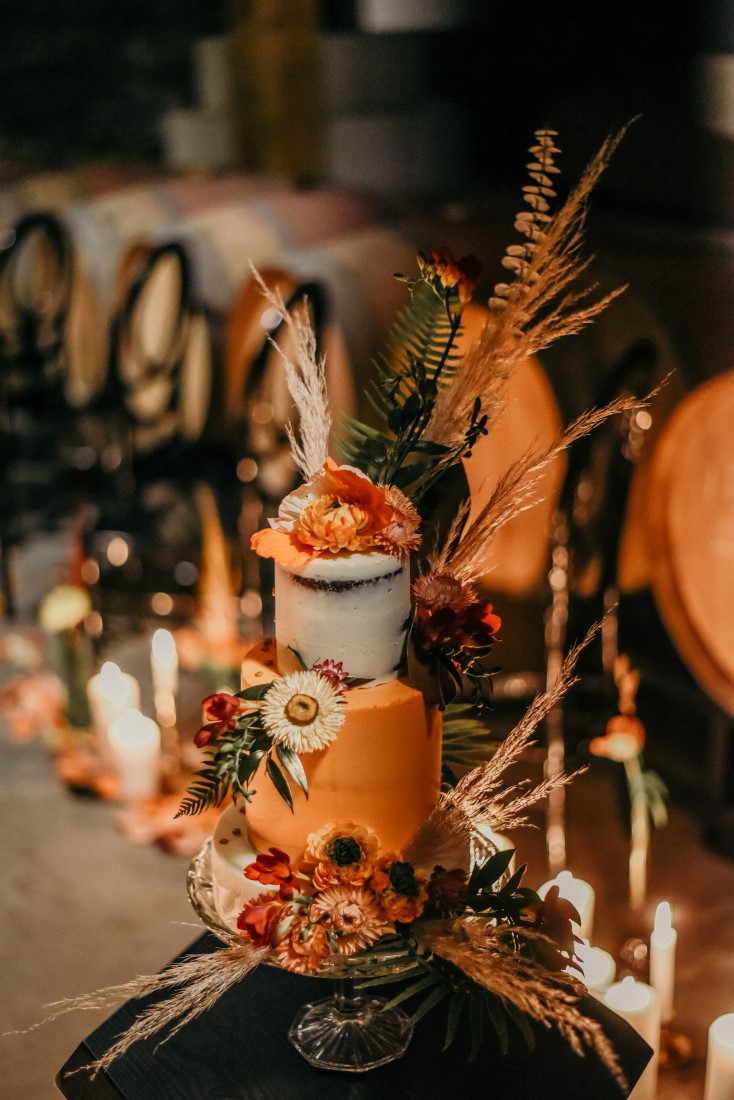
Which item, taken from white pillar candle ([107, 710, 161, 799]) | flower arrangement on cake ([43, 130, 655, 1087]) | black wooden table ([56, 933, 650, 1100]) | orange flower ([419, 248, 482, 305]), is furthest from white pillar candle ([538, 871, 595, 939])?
white pillar candle ([107, 710, 161, 799])

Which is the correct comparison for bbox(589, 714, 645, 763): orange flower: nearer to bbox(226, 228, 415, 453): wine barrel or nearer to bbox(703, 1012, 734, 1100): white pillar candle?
bbox(703, 1012, 734, 1100): white pillar candle

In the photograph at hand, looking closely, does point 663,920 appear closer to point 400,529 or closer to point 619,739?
point 619,739

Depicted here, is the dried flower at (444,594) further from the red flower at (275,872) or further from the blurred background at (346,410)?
the blurred background at (346,410)

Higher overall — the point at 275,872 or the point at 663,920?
the point at 275,872

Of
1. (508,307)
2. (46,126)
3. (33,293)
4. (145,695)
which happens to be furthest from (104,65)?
(508,307)

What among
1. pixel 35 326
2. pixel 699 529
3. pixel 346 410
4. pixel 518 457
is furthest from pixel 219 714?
pixel 35 326

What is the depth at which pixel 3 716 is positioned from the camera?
117 inches

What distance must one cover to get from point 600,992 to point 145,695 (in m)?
1.70

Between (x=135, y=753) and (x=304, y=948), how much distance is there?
61.4 inches

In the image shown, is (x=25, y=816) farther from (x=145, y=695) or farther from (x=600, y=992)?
(x=600, y=992)

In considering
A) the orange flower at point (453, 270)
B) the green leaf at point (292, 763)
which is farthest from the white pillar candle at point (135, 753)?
the orange flower at point (453, 270)

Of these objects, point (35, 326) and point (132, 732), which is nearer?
point (132, 732)

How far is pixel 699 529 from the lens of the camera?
7.09ft

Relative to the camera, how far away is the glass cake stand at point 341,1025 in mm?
1226
